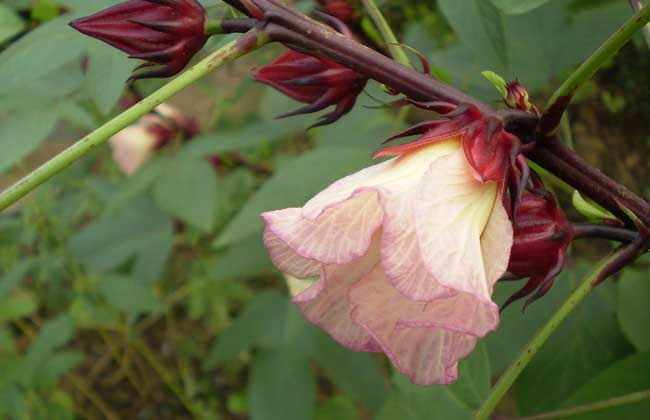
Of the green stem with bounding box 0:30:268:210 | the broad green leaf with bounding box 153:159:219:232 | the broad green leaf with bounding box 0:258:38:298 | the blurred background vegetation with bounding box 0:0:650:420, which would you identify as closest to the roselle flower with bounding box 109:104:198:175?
the blurred background vegetation with bounding box 0:0:650:420

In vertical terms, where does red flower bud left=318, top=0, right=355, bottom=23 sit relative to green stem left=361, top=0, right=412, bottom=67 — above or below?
below

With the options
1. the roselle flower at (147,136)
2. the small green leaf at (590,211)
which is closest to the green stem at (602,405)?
the small green leaf at (590,211)

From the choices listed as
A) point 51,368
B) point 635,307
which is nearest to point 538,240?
point 635,307

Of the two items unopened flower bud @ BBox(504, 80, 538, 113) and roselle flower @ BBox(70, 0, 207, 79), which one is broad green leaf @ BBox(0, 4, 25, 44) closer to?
roselle flower @ BBox(70, 0, 207, 79)

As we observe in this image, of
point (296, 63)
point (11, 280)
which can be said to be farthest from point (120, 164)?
point (296, 63)

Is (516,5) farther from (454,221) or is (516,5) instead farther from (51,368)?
(51,368)

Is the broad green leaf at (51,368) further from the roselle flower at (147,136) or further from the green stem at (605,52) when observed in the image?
the green stem at (605,52)

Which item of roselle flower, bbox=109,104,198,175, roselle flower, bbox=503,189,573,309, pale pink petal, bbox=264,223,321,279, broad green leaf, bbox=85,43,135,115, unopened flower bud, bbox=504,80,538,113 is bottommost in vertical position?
roselle flower, bbox=109,104,198,175
